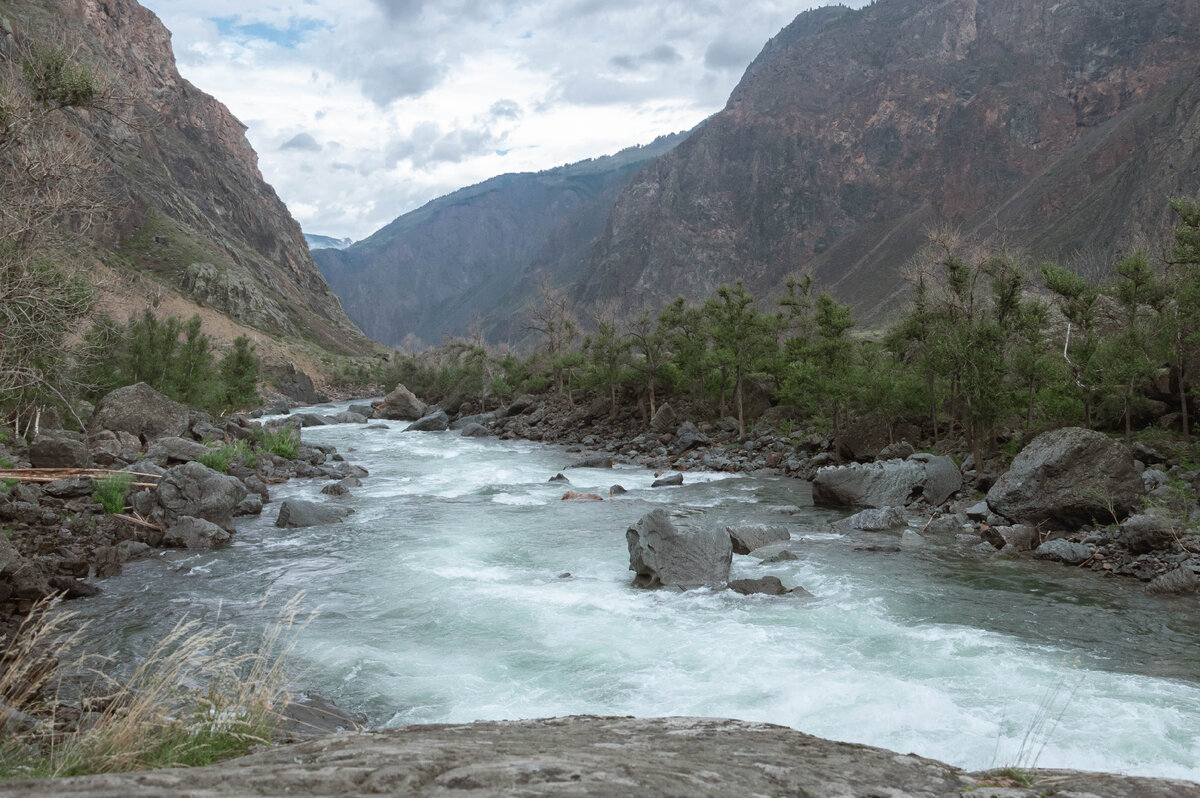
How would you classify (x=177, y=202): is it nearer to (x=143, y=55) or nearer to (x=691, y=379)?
(x=143, y=55)

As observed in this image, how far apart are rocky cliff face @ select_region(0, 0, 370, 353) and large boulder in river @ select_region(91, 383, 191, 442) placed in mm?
63869

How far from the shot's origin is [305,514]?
65.6 ft

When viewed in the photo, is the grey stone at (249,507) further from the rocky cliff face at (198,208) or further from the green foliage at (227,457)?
the rocky cliff face at (198,208)

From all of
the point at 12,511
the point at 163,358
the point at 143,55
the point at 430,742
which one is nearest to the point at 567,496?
the point at 12,511

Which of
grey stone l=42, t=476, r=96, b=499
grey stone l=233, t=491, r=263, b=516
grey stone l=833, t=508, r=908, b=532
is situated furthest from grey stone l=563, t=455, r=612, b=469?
grey stone l=42, t=476, r=96, b=499

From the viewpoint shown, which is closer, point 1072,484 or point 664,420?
point 1072,484

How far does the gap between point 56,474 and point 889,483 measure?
23.2m

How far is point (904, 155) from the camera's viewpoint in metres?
186

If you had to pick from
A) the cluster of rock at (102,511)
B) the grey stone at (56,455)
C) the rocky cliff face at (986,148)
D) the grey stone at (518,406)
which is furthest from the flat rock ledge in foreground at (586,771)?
the rocky cliff face at (986,148)

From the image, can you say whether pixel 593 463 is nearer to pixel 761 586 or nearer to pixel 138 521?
pixel 138 521

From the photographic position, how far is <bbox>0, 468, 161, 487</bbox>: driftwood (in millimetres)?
17422

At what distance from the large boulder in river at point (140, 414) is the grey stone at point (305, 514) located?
Answer: 12.1m

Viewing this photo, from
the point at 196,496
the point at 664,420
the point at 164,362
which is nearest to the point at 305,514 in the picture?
the point at 196,496

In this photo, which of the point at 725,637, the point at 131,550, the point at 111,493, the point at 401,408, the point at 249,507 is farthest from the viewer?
the point at 401,408
